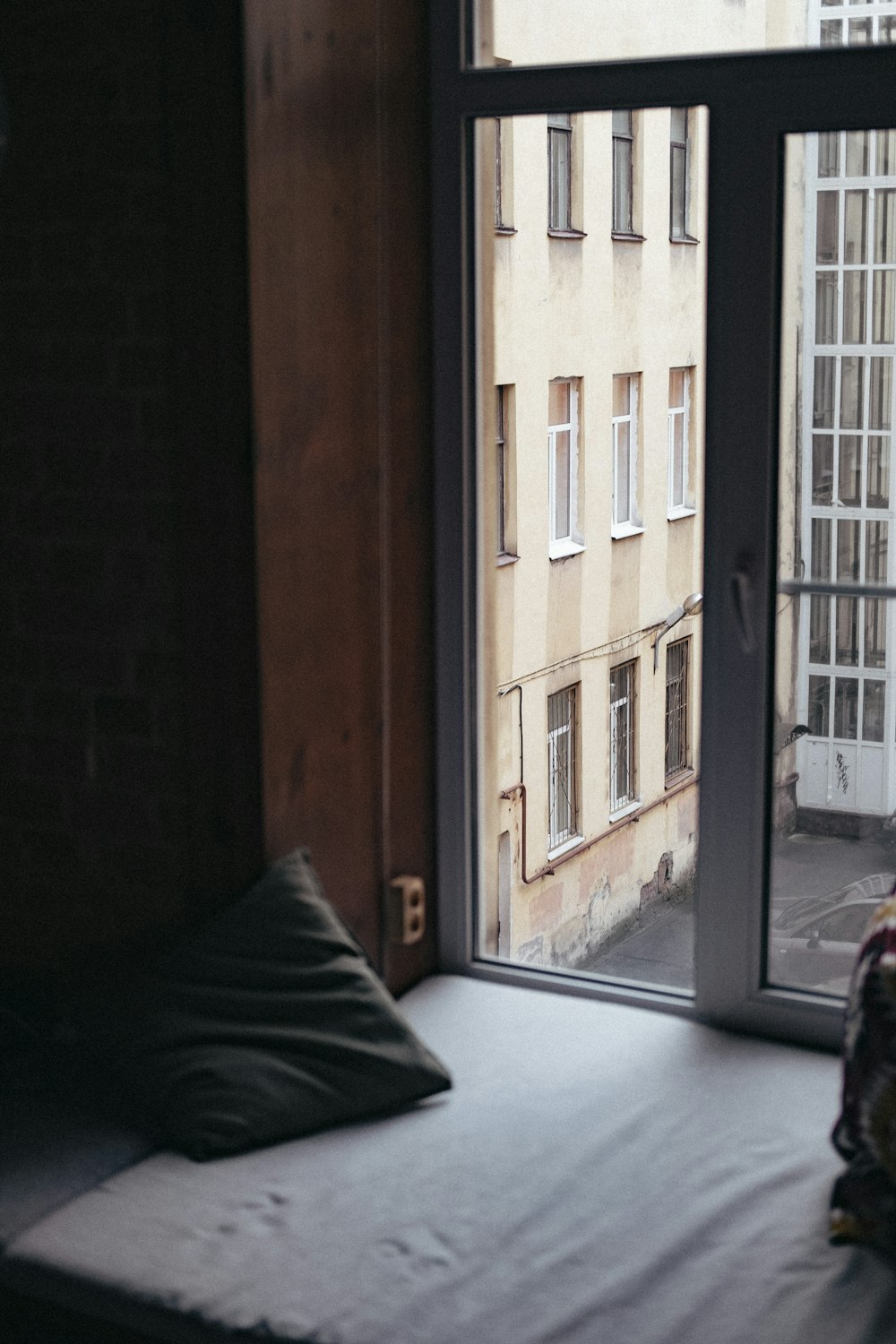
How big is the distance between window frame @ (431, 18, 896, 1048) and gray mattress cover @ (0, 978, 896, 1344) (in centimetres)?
29

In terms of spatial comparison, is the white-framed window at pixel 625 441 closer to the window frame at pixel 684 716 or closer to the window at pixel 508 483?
the window at pixel 508 483

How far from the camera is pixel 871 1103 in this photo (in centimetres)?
178

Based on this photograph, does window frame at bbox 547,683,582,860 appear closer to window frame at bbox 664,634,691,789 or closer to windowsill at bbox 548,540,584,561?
windowsill at bbox 548,540,584,561

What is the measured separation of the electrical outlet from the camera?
266cm

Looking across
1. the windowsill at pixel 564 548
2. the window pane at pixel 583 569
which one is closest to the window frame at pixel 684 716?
the window pane at pixel 583 569

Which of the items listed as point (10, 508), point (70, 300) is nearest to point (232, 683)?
point (10, 508)

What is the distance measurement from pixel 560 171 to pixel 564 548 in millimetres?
9180

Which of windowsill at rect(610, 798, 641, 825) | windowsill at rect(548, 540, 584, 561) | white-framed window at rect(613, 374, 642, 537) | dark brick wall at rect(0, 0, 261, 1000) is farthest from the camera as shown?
windowsill at rect(548, 540, 584, 561)

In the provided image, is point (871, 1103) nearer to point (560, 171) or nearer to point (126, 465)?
point (126, 465)

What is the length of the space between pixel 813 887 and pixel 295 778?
0.95 meters

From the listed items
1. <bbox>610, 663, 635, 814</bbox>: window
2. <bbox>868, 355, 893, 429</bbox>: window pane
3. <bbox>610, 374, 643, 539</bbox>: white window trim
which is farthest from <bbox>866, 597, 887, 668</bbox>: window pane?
<bbox>610, 663, 635, 814</bbox>: window

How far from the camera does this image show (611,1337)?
64.6 inches

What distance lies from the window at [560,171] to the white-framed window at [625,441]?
→ 2.75 m

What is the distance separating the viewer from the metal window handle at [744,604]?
240 cm
